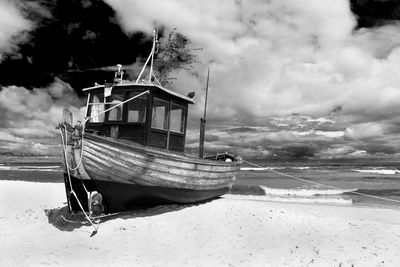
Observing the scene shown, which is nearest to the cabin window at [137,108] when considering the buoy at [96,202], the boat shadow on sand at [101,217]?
the buoy at [96,202]

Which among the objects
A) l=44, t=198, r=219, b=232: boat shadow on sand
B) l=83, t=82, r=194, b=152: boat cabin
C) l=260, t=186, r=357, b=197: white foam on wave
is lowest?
l=260, t=186, r=357, b=197: white foam on wave

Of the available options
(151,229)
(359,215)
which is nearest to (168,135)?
(151,229)

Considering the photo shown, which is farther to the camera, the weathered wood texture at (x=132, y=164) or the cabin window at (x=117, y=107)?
the cabin window at (x=117, y=107)

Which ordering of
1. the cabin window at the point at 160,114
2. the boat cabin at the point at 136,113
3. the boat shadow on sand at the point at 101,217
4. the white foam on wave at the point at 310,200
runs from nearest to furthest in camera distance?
the boat shadow on sand at the point at 101,217
the boat cabin at the point at 136,113
the cabin window at the point at 160,114
the white foam on wave at the point at 310,200

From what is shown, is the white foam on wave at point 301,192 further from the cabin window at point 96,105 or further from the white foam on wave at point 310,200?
the cabin window at point 96,105

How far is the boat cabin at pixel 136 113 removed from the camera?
9.05 meters

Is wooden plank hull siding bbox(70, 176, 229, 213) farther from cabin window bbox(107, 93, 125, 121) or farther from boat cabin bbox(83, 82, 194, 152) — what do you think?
cabin window bbox(107, 93, 125, 121)

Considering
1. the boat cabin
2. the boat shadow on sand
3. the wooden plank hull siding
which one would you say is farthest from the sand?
the boat cabin

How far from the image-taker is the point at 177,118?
1034 cm

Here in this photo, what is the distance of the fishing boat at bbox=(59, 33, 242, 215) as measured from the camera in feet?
26.4

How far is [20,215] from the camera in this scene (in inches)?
421

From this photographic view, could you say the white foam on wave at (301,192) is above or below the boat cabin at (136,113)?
below

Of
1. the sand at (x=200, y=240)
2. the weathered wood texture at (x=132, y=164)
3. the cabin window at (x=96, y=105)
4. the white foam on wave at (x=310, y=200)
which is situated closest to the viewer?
the sand at (x=200, y=240)

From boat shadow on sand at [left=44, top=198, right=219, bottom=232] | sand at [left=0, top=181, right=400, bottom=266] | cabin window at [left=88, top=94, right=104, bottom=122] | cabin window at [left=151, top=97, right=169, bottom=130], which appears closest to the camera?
sand at [left=0, top=181, right=400, bottom=266]
